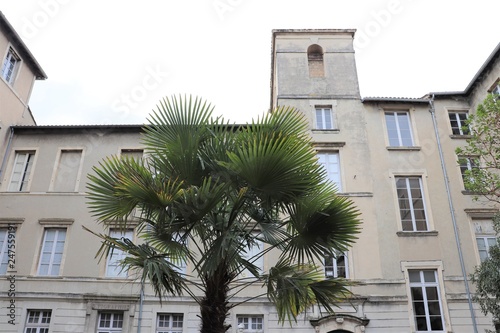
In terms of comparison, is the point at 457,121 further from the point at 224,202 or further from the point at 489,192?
the point at 224,202

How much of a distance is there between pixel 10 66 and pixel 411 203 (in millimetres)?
17004

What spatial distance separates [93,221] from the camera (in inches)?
683

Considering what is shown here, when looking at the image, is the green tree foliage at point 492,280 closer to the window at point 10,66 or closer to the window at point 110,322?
the window at point 110,322

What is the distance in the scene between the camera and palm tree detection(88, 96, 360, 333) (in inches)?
314

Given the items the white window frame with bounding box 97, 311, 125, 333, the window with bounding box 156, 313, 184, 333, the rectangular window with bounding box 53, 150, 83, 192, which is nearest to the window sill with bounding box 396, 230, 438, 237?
the window with bounding box 156, 313, 184, 333

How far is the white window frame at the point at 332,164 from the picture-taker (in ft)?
58.3

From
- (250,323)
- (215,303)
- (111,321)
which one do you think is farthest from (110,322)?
(215,303)

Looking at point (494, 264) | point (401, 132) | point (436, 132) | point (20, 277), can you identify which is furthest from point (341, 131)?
point (20, 277)

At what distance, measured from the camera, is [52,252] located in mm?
17047

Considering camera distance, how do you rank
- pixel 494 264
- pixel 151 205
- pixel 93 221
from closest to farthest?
1. pixel 151 205
2. pixel 494 264
3. pixel 93 221

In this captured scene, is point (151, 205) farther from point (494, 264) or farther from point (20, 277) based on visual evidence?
point (20, 277)

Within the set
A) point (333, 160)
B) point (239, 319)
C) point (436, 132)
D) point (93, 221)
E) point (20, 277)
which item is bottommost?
point (239, 319)

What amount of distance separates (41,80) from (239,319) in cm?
1424

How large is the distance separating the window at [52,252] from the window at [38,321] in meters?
1.32
